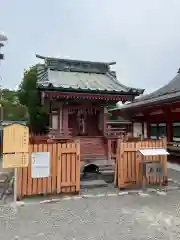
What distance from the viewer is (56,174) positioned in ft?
21.4

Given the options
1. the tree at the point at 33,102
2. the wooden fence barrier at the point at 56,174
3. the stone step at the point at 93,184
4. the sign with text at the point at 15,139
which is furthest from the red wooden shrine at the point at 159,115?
the tree at the point at 33,102

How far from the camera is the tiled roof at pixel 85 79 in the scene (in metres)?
9.47

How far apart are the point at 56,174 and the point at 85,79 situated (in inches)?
233

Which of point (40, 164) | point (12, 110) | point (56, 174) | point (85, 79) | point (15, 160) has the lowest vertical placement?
point (56, 174)

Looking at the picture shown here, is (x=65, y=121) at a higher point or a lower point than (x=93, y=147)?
higher

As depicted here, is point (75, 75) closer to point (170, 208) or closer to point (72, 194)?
point (72, 194)

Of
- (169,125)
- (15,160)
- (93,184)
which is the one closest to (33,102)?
(169,125)

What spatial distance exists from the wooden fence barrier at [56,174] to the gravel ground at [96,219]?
63 cm

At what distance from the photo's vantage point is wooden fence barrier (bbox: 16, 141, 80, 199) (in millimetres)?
6258

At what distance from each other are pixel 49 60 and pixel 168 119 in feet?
22.3

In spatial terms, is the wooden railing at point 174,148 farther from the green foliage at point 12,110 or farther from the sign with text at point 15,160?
the green foliage at point 12,110

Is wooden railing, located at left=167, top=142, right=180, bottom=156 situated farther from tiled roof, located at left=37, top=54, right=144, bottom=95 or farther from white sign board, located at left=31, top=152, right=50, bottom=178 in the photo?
white sign board, located at left=31, top=152, right=50, bottom=178

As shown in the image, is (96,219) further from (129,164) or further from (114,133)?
(114,133)

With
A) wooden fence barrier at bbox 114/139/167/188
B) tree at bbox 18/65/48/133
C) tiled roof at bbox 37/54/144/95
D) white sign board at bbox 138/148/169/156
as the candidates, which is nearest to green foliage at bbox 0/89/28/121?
tree at bbox 18/65/48/133
